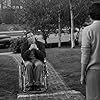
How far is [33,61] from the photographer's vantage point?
7203mm

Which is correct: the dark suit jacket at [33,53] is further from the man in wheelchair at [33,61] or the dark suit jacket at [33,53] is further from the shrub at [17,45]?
the shrub at [17,45]

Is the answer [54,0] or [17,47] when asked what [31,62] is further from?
[54,0]

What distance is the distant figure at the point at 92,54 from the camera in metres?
3.62

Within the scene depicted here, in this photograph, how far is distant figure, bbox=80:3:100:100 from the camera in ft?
11.9

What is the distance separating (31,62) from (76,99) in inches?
65.2

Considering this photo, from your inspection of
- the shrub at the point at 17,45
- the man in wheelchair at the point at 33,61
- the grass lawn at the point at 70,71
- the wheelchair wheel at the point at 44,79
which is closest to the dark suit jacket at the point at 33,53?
the man in wheelchair at the point at 33,61

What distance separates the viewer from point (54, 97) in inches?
248

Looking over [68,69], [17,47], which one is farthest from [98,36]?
[17,47]

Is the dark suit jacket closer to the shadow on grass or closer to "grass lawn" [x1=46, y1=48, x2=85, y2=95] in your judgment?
the shadow on grass

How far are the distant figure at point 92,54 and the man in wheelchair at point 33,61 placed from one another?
3.43 m

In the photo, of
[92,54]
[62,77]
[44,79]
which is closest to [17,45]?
[62,77]

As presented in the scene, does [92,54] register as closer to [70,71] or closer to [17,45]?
[70,71]

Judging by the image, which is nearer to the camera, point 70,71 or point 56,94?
point 56,94

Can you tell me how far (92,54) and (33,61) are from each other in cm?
366
